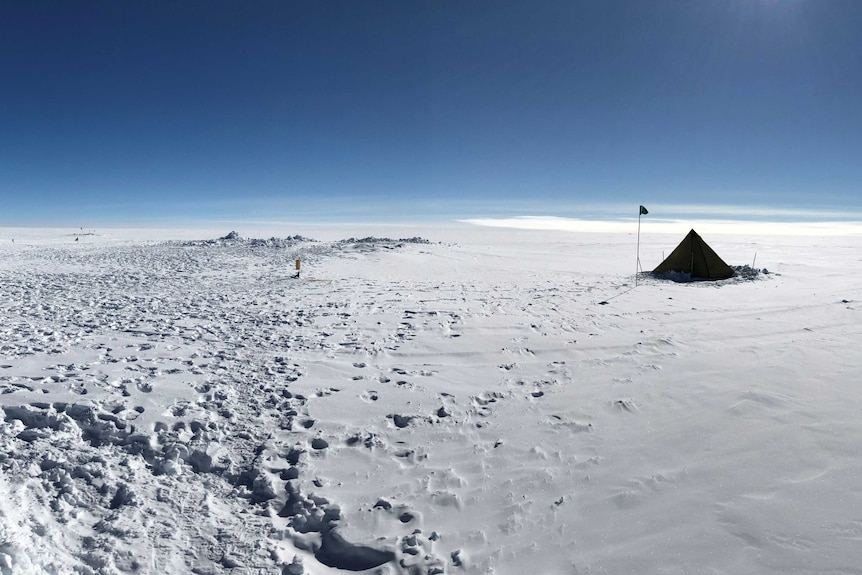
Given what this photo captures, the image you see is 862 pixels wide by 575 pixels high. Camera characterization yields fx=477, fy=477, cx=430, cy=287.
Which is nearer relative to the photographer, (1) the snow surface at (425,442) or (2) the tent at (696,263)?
(1) the snow surface at (425,442)

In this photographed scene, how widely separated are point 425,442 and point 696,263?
1728 cm

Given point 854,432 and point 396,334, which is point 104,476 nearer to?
point 396,334

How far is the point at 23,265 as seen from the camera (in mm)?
22062

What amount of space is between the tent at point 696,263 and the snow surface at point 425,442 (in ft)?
22.2

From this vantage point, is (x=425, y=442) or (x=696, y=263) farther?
(x=696, y=263)

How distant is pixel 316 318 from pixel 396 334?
8.16 feet

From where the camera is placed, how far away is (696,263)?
19.2m

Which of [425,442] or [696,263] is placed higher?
[696,263]

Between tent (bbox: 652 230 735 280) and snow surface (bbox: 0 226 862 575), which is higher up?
tent (bbox: 652 230 735 280)

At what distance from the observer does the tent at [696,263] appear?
62.3 ft

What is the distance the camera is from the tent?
1900 cm

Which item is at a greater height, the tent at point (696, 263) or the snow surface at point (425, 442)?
the tent at point (696, 263)

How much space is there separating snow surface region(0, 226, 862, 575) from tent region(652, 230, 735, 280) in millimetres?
6762

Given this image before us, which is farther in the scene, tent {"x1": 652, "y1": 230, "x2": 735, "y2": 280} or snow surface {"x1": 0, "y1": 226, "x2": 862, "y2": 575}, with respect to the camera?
tent {"x1": 652, "y1": 230, "x2": 735, "y2": 280}
